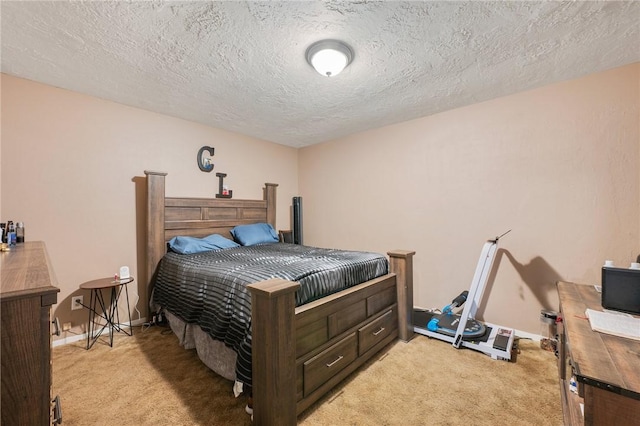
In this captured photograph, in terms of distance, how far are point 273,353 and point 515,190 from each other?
2.71 meters

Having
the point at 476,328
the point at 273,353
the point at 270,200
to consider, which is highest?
the point at 270,200

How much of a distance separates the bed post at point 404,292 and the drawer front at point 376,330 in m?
0.07

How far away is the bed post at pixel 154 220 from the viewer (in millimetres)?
2865

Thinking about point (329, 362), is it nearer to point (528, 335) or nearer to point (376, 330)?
point (376, 330)

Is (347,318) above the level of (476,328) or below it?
above

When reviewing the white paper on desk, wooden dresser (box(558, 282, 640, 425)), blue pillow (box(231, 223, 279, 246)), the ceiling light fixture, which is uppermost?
the ceiling light fixture

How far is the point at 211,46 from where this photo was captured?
6.12 ft

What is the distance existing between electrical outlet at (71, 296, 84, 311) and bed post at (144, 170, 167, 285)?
545mm

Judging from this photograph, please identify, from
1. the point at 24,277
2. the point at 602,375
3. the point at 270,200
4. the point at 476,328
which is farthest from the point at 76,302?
the point at 476,328

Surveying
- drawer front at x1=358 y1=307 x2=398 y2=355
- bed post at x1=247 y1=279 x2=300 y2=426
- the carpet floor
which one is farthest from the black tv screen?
bed post at x1=247 y1=279 x2=300 y2=426

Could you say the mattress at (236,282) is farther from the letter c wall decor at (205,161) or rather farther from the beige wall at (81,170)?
the letter c wall decor at (205,161)

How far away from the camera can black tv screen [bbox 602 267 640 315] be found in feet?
4.79

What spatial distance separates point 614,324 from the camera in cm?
133

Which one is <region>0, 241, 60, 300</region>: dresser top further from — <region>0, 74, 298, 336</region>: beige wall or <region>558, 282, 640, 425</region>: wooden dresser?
<region>558, 282, 640, 425</region>: wooden dresser
